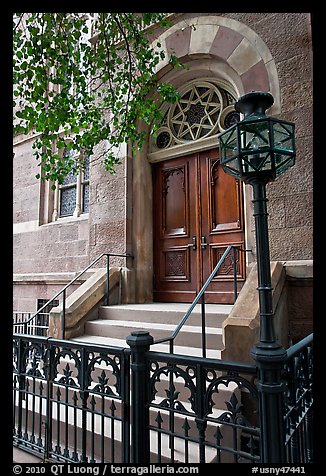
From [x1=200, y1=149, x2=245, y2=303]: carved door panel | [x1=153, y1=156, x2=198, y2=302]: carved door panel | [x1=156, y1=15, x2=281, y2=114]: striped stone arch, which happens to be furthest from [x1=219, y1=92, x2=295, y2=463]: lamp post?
[x1=153, y1=156, x2=198, y2=302]: carved door panel

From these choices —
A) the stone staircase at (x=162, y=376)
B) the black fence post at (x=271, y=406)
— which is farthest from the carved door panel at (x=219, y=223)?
the black fence post at (x=271, y=406)

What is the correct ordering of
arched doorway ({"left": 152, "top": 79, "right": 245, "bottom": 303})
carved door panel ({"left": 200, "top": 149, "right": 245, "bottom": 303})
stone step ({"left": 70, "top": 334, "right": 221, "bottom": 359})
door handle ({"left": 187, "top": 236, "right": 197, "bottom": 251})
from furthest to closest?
door handle ({"left": 187, "top": 236, "right": 197, "bottom": 251}), arched doorway ({"left": 152, "top": 79, "right": 245, "bottom": 303}), carved door panel ({"left": 200, "top": 149, "right": 245, "bottom": 303}), stone step ({"left": 70, "top": 334, "right": 221, "bottom": 359})

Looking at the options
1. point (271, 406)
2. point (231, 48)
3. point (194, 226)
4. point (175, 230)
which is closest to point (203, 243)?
point (194, 226)

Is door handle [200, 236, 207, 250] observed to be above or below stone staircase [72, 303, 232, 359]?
above

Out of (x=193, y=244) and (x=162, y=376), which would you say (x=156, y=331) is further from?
(x=193, y=244)

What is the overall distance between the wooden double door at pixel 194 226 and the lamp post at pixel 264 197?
138 inches

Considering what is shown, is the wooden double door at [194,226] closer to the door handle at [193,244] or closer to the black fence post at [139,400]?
the door handle at [193,244]

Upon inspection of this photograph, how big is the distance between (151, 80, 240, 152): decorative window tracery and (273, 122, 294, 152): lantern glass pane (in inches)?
151

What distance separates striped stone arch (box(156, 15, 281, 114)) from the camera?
512cm

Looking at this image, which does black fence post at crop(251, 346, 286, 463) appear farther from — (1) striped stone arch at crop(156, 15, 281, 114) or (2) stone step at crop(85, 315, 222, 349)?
(1) striped stone arch at crop(156, 15, 281, 114)

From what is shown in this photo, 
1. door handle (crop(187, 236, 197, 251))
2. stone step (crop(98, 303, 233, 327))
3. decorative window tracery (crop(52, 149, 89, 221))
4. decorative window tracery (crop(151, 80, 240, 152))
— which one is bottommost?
stone step (crop(98, 303, 233, 327))

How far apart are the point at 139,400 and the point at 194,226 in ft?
13.5

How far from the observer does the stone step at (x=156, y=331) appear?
3.91 m

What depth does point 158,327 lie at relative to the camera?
445cm
